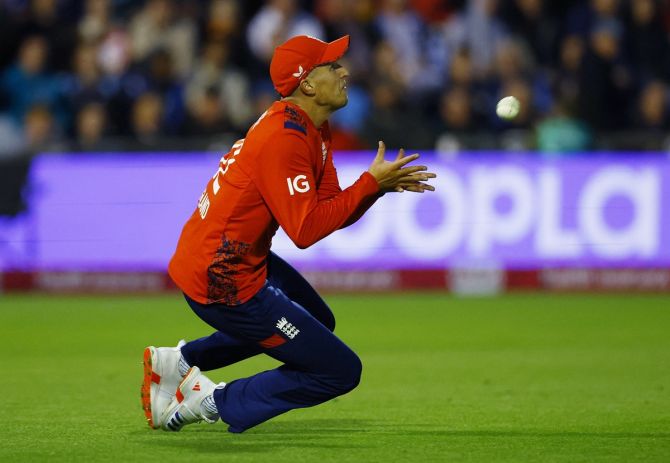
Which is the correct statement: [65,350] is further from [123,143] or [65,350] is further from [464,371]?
[123,143]

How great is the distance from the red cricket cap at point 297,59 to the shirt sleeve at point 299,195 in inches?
15.6

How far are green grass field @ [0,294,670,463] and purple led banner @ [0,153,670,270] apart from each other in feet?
1.70

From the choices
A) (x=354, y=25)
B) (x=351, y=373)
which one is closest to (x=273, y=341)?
(x=351, y=373)

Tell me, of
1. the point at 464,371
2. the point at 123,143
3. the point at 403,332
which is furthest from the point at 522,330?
the point at 123,143

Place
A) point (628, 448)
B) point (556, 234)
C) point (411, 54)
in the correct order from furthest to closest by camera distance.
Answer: point (411, 54) < point (556, 234) < point (628, 448)

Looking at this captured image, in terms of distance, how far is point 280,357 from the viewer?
7219 mm

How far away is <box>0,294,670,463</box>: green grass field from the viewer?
698cm

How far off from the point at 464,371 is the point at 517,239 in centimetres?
566

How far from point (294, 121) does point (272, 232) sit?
64 cm

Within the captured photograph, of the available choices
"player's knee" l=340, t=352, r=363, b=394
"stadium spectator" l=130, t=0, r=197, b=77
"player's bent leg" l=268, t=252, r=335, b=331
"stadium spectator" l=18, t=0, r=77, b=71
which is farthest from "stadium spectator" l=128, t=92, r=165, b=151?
"player's knee" l=340, t=352, r=363, b=394

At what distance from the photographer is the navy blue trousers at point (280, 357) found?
710cm

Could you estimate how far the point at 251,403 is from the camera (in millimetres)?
7277

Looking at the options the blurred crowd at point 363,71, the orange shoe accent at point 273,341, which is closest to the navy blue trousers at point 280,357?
the orange shoe accent at point 273,341

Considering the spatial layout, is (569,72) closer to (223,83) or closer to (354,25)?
(354,25)
